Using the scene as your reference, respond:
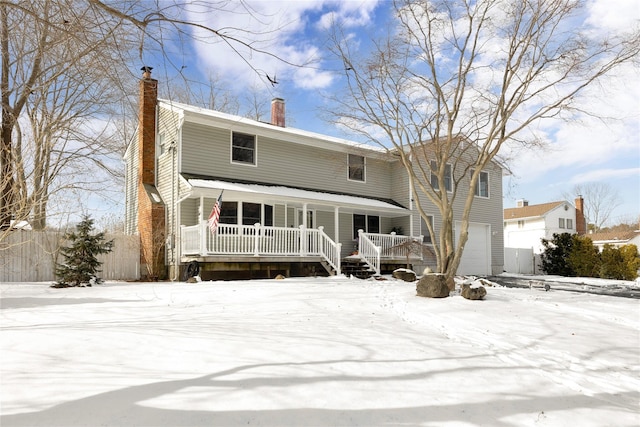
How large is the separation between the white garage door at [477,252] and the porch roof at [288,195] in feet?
15.8

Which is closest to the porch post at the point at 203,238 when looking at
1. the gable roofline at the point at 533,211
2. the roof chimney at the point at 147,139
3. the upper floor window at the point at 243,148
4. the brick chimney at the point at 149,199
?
the brick chimney at the point at 149,199

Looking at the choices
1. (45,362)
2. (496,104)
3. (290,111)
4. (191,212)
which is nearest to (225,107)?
(290,111)

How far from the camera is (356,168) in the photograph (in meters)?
19.8

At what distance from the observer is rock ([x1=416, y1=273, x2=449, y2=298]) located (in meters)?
9.80

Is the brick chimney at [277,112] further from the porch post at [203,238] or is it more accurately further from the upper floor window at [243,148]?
the porch post at [203,238]

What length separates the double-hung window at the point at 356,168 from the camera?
19.8m

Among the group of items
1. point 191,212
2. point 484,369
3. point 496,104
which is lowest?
point 484,369

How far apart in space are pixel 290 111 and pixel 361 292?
22798mm

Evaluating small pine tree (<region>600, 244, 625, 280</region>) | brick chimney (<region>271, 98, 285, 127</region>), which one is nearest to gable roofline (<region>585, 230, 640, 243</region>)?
small pine tree (<region>600, 244, 625, 280</region>)

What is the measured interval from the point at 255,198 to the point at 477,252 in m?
12.7

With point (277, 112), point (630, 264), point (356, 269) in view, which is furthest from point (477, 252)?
point (277, 112)

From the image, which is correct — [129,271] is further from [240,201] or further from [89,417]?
[89,417]

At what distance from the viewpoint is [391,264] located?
1828 cm

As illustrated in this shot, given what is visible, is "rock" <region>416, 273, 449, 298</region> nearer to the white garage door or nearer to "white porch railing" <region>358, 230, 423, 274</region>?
"white porch railing" <region>358, 230, 423, 274</region>
